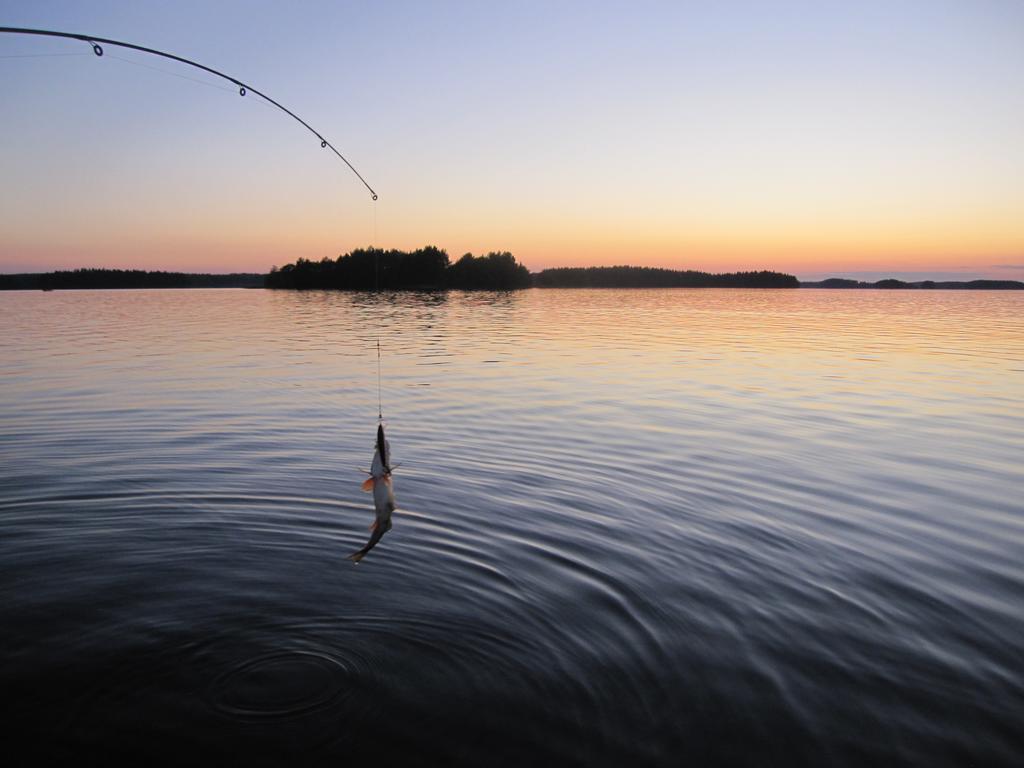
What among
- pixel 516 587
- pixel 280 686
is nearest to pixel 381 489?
pixel 280 686

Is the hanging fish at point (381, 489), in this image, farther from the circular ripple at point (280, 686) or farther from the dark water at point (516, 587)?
the dark water at point (516, 587)

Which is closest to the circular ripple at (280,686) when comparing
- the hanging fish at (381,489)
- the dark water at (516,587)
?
the dark water at (516,587)

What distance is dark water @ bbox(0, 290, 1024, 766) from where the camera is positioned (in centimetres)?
557

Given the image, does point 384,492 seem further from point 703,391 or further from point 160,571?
point 703,391

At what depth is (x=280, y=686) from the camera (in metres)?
6.04

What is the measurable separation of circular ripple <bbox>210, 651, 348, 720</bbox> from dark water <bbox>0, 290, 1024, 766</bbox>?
3 centimetres

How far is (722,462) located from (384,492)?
960 cm

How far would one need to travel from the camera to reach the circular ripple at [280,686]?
572cm

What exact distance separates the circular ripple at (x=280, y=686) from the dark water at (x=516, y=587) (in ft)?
0.08

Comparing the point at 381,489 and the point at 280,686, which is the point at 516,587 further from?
the point at 381,489

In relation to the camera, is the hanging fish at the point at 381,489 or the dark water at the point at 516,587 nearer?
the dark water at the point at 516,587

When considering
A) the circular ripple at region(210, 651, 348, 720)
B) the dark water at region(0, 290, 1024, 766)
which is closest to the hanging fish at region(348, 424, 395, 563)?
the circular ripple at region(210, 651, 348, 720)

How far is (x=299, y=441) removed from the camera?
1552cm

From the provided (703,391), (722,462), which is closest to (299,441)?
(722,462)
